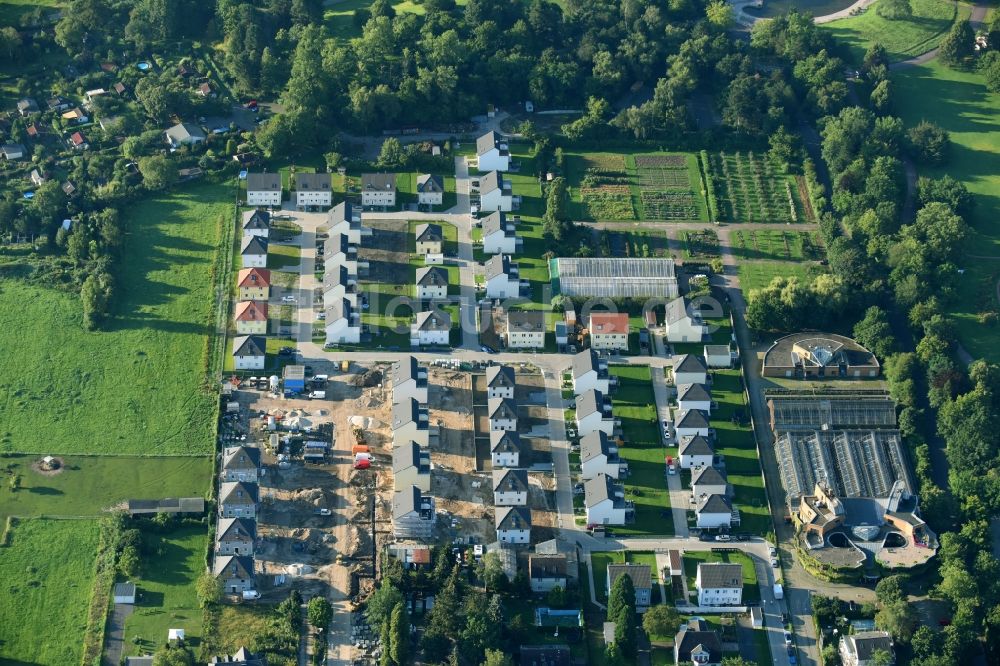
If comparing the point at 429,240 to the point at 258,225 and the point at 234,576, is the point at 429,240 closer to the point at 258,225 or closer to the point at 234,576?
the point at 258,225

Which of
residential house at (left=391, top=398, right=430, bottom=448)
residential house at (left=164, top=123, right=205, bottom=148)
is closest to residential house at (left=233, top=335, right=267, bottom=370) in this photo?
residential house at (left=391, top=398, right=430, bottom=448)

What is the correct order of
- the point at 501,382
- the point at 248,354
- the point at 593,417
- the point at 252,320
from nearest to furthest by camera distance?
the point at 593,417, the point at 501,382, the point at 248,354, the point at 252,320

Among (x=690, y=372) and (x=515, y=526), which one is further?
(x=690, y=372)

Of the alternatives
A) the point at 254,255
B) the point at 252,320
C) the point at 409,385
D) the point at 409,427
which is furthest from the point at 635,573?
the point at 254,255

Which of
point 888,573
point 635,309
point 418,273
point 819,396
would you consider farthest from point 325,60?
point 888,573

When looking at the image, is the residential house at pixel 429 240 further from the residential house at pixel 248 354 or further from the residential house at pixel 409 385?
the residential house at pixel 248 354

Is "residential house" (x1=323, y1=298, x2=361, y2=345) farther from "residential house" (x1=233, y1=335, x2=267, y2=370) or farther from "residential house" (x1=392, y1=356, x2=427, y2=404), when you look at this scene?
"residential house" (x1=392, y1=356, x2=427, y2=404)
